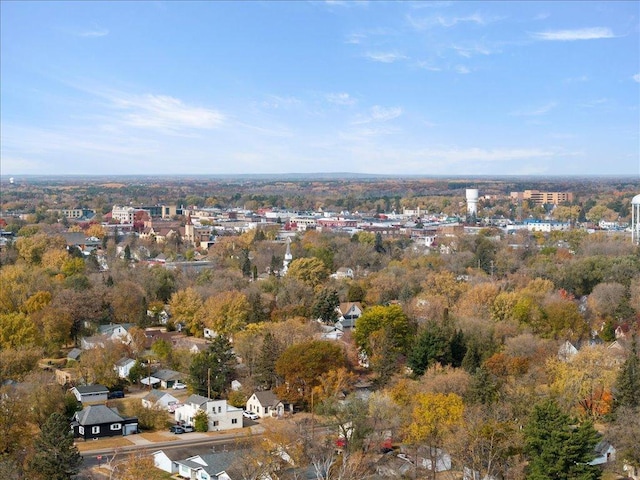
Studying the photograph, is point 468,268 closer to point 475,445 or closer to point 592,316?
point 592,316

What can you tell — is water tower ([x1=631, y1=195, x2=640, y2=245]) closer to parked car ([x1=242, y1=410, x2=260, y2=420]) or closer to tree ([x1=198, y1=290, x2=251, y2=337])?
tree ([x1=198, y1=290, x2=251, y2=337])

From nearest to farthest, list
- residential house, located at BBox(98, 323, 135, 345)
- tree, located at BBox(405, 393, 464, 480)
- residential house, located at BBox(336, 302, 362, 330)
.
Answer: tree, located at BBox(405, 393, 464, 480) < residential house, located at BBox(98, 323, 135, 345) < residential house, located at BBox(336, 302, 362, 330)

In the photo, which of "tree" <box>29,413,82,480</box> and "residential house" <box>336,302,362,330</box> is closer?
"tree" <box>29,413,82,480</box>

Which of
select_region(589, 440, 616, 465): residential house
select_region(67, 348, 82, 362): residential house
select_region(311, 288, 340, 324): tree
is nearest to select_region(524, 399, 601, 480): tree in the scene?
select_region(589, 440, 616, 465): residential house

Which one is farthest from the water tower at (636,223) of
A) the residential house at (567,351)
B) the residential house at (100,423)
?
the residential house at (100,423)

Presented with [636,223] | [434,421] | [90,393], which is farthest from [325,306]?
[636,223]

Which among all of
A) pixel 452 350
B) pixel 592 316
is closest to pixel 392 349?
pixel 452 350

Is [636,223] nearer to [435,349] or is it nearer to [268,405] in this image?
[435,349]
